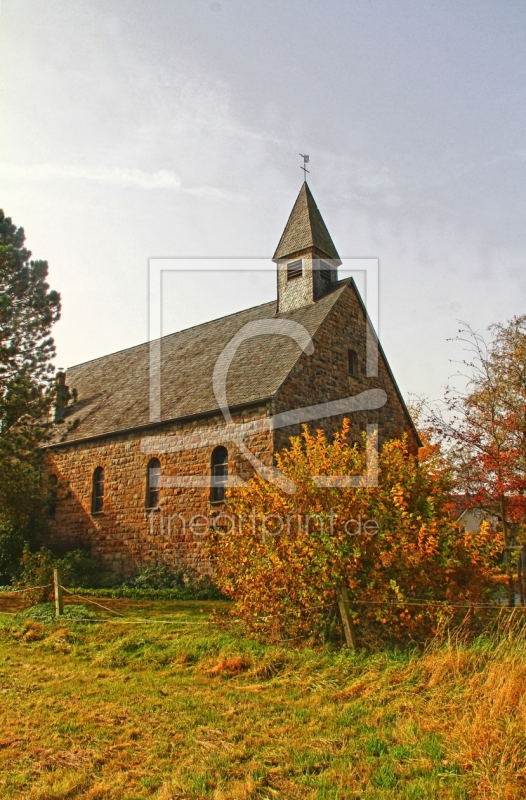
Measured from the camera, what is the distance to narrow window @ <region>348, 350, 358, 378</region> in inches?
845

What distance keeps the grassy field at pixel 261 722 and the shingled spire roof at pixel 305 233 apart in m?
16.2

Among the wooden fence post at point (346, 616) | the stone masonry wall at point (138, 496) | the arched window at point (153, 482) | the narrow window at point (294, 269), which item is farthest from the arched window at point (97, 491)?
the wooden fence post at point (346, 616)

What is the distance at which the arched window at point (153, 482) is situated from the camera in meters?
20.3

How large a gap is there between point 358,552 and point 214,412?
32.9 ft

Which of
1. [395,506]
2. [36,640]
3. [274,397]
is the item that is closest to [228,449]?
[274,397]

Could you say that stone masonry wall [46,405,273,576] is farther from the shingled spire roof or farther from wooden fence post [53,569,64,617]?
the shingled spire roof

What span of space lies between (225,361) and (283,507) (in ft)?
40.5

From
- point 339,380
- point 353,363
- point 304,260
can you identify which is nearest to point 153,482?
point 339,380

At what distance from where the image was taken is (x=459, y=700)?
22.2 feet

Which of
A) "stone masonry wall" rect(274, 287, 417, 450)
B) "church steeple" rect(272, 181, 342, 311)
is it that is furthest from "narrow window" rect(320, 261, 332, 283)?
"stone masonry wall" rect(274, 287, 417, 450)

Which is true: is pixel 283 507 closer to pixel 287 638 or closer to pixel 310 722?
pixel 287 638

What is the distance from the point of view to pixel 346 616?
9383mm

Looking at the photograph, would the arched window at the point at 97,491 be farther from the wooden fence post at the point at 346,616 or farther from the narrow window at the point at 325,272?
the wooden fence post at the point at 346,616

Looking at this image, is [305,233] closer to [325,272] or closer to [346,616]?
[325,272]
